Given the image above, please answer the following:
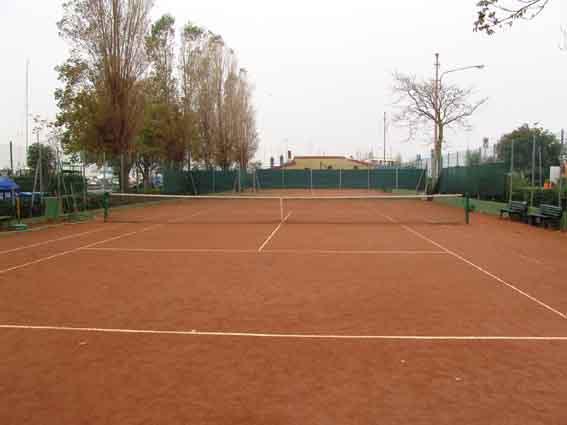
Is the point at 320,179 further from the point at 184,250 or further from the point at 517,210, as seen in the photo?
the point at 184,250

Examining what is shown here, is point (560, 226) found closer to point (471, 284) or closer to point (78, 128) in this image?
point (471, 284)

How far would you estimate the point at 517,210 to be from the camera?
20.0m

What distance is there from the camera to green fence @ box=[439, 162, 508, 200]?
23.6 meters

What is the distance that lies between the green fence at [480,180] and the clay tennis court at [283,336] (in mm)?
11674

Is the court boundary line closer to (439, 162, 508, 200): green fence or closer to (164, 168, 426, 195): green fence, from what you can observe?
(439, 162, 508, 200): green fence

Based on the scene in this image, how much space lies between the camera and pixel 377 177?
57.4 m

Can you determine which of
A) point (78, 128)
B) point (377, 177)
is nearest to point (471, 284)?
point (78, 128)

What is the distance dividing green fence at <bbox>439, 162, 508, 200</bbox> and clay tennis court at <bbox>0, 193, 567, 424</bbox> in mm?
11674

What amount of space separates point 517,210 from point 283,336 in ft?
54.9

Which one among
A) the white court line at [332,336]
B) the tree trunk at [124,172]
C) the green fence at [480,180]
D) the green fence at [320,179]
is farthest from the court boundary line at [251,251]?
the green fence at [320,179]

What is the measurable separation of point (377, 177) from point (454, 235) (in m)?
42.1

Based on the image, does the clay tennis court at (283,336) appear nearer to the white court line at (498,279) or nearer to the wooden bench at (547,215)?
the white court line at (498,279)

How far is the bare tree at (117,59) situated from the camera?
26.5 meters

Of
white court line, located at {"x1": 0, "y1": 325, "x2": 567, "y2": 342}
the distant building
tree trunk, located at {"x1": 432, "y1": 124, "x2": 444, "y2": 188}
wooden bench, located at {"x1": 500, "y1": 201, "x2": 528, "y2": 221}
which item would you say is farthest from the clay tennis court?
the distant building
